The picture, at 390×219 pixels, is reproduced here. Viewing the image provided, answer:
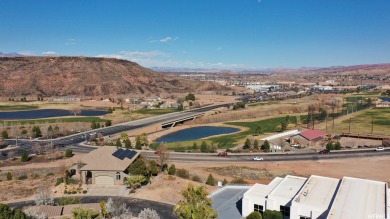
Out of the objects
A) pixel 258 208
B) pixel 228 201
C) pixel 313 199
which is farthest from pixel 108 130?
pixel 313 199

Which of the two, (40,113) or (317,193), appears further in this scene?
(40,113)

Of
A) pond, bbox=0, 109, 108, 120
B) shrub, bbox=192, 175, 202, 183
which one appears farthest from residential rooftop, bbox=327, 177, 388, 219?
pond, bbox=0, 109, 108, 120

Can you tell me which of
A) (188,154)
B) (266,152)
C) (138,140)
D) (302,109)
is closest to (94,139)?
(138,140)

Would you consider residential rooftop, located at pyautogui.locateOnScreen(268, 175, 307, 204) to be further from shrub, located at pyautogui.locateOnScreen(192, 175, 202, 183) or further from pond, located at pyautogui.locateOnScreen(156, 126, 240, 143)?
pond, located at pyautogui.locateOnScreen(156, 126, 240, 143)

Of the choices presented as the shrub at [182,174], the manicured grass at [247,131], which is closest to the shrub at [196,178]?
the shrub at [182,174]

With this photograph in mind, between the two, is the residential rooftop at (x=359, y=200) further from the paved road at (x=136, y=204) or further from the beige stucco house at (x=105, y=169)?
the beige stucco house at (x=105, y=169)

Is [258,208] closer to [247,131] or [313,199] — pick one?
[313,199]

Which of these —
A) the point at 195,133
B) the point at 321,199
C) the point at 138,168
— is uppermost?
the point at 321,199
